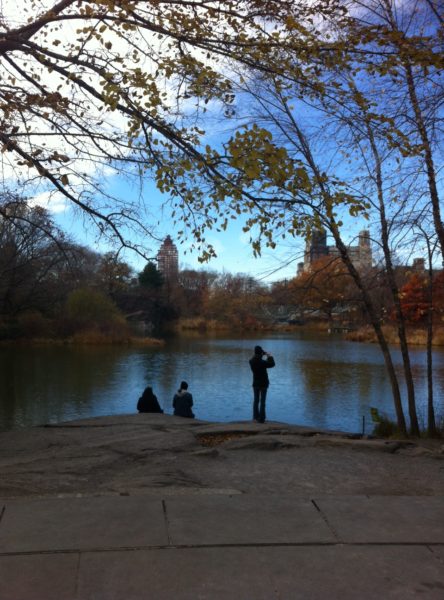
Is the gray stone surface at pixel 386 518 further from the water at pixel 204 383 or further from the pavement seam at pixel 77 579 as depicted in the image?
the water at pixel 204 383

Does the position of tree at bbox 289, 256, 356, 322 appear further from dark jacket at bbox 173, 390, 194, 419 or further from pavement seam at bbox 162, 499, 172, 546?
pavement seam at bbox 162, 499, 172, 546

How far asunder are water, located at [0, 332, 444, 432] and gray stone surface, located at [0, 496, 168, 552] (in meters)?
12.8

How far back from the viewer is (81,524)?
13.3 ft

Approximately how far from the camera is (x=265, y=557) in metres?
3.61

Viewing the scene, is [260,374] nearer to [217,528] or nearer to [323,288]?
[323,288]

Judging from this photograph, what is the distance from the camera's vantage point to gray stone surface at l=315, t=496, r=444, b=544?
4008mm

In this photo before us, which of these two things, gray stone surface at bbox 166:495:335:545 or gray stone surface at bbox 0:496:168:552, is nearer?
gray stone surface at bbox 0:496:168:552

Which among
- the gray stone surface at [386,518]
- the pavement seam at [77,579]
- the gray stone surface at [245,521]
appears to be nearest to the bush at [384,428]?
the gray stone surface at [386,518]

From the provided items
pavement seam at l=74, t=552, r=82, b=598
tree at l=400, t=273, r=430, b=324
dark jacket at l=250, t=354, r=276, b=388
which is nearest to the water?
tree at l=400, t=273, r=430, b=324

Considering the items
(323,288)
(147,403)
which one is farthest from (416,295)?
(147,403)

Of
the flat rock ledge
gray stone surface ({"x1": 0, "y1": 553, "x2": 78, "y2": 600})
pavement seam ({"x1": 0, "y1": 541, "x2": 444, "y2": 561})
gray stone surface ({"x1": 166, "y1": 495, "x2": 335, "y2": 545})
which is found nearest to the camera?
gray stone surface ({"x1": 0, "y1": 553, "x2": 78, "y2": 600})

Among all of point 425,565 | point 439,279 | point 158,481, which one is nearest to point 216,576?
point 425,565

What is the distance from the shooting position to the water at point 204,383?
19016mm

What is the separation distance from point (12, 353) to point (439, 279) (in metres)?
30.7
